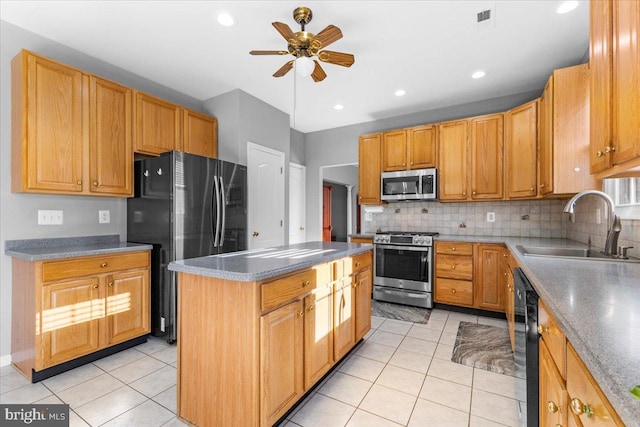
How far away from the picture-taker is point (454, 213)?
13.2 feet

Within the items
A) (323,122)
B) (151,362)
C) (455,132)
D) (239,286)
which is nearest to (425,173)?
(455,132)

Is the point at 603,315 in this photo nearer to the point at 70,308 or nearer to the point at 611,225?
the point at 611,225

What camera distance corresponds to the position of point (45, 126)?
227 cm

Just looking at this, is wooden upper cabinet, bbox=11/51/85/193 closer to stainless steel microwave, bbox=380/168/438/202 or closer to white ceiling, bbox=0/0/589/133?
white ceiling, bbox=0/0/589/133

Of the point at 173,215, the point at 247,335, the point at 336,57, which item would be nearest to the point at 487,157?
the point at 336,57

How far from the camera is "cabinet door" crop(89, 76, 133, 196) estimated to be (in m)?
2.56

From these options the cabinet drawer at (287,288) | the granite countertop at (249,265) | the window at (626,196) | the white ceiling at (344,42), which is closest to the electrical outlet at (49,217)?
the white ceiling at (344,42)

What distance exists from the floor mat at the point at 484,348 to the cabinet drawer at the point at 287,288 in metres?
1.54

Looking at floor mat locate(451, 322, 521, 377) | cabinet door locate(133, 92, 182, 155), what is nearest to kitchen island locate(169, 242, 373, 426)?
floor mat locate(451, 322, 521, 377)

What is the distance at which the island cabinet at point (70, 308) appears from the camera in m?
2.04

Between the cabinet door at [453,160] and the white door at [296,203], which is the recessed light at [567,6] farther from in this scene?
the white door at [296,203]

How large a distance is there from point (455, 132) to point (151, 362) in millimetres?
4069

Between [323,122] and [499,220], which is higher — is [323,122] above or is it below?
above

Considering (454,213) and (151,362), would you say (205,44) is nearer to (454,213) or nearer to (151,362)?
(151,362)
